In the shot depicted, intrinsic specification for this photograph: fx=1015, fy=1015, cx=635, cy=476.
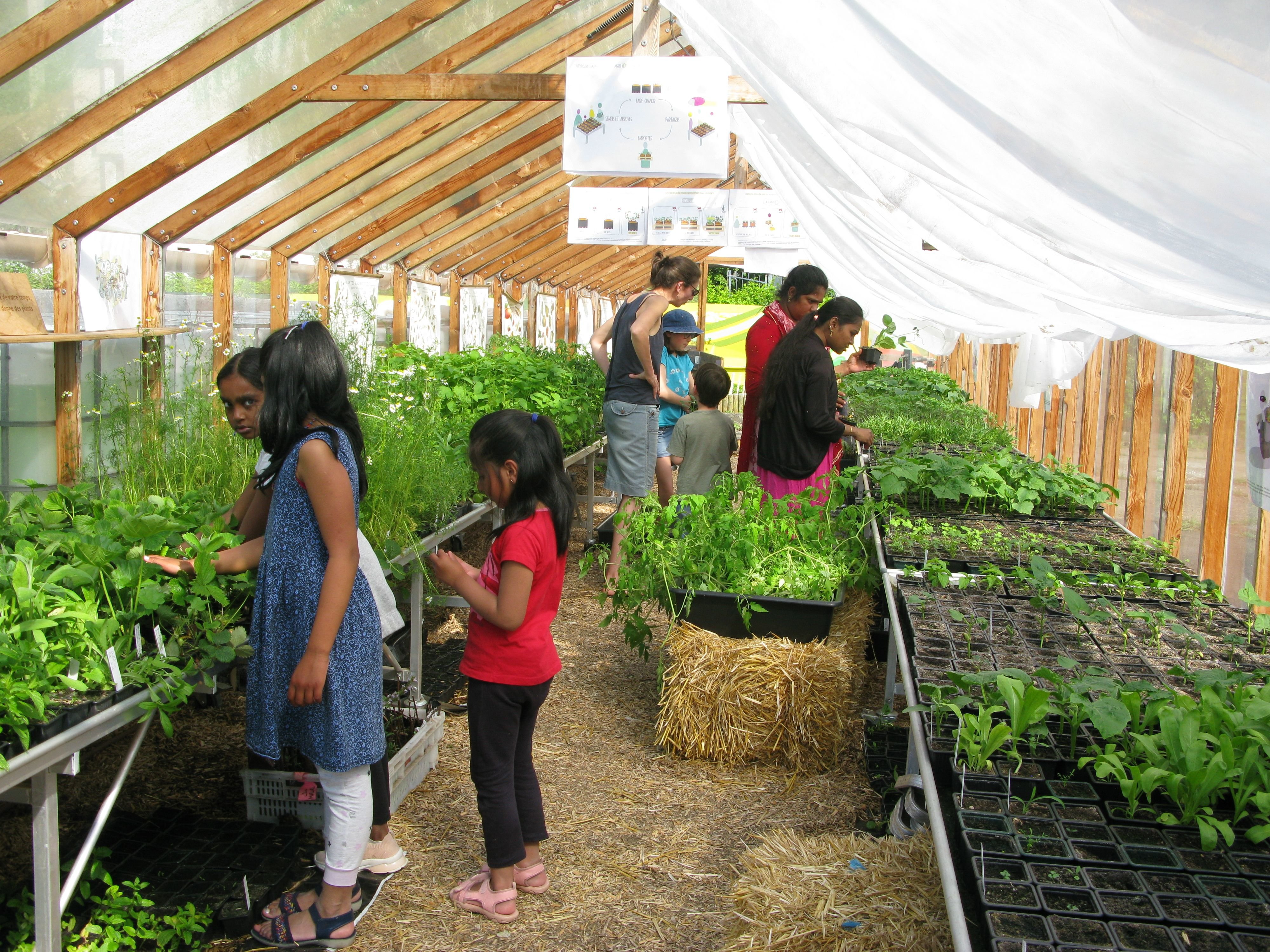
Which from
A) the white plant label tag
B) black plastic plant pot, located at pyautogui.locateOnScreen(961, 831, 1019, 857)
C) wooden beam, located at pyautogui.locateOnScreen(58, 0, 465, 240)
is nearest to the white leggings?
the white plant label tag

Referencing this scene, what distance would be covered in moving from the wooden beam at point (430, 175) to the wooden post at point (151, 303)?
174 cm

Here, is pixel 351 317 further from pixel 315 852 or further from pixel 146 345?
pixel 315 852

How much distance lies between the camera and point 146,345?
5.77 metres

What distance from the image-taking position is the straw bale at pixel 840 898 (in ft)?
7.04

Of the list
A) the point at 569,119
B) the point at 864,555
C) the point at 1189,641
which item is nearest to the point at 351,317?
the point at 569,119

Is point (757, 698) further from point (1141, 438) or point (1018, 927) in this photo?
point (1141, 438)

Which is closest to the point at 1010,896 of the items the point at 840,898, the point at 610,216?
the point at 840,898

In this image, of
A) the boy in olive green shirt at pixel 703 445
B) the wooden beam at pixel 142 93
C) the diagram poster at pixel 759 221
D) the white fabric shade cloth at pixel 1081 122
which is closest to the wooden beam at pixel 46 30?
the wooden beam at pixel 142 93

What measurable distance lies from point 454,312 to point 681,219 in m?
3.77

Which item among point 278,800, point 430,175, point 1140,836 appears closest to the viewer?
point 1140,836

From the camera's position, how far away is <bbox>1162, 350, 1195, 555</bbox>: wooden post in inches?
201

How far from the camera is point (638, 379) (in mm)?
5801

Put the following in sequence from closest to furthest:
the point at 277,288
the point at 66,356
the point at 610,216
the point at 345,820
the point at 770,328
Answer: the point at 345,820, the point at 66,356, the point at 770,328, the point at 277,288, the point at 610,216

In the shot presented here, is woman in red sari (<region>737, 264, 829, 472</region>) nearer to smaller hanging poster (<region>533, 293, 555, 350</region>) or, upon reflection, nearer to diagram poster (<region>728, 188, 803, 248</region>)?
diagram poster (<region>728, 188, 803, 248</region>)
